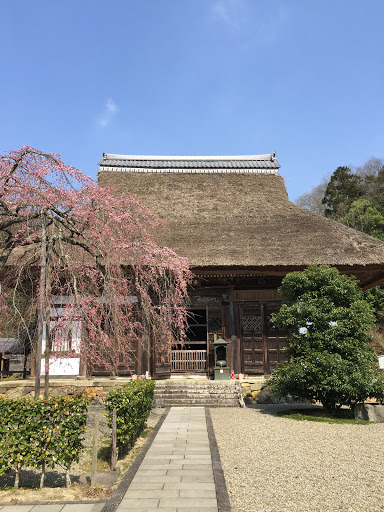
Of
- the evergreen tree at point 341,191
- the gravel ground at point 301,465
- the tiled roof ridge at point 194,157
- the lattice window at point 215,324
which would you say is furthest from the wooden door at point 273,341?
the evergreen tree at point 341,191

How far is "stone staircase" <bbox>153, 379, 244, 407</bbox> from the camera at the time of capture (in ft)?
33.1

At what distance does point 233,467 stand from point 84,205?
15.5 ft

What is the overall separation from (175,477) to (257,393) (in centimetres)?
716

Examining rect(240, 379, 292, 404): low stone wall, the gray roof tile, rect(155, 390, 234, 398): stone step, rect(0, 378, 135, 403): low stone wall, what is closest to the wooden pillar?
rect(0, 378, 135, 403): low stone wall

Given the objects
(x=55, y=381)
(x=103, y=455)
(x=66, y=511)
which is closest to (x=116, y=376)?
(x=55, y=381)

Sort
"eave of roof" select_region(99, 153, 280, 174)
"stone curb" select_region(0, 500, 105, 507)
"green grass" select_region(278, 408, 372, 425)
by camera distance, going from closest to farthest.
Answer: "stone curb" select_region(0, 500, 105, 507) → "green grass" select_region(278, 408, 372, 425) → "eave of roof" select_region(99, 153, 280, 174)

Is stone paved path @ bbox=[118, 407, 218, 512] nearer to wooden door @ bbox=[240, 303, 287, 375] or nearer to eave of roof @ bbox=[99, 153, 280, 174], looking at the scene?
wooden door @ bbox=[240, 303, 287, 375]

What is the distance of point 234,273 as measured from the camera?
1145cm

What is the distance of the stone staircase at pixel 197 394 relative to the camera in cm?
1009

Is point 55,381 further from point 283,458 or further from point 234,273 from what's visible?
point 283,458

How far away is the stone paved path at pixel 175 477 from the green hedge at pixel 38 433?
2.90 feet

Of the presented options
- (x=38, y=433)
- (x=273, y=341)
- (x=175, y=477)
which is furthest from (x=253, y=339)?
(x=38, y=433)

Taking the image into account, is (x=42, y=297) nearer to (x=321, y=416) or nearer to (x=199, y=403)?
(x=199, y=403)

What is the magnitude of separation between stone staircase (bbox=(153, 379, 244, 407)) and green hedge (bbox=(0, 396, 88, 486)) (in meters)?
6.23
